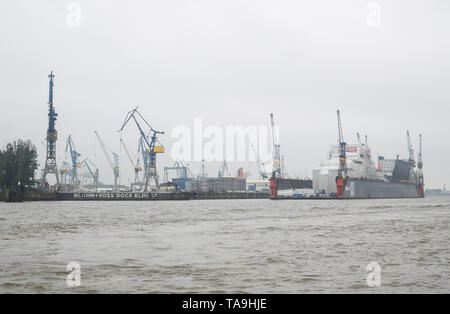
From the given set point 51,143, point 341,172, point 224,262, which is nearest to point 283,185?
point 341,172

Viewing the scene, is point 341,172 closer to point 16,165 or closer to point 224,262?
point 16,165

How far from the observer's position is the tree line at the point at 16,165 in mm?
96312

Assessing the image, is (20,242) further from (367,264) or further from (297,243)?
(367,264)

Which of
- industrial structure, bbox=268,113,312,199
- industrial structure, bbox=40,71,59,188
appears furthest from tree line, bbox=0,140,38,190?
industrial structure, bbox=268,113,312,199

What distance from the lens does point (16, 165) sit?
97688 mm

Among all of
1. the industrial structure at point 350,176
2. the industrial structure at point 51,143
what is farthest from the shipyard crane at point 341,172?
the industrial structure at point 51,143

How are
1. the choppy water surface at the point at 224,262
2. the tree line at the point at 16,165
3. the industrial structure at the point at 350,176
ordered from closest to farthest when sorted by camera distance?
the choppy water surface at the point at 224,262
the tree line at the point at 16,165
the industrial structure at the point at 350,176

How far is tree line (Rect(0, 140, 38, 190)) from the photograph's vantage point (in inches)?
3792

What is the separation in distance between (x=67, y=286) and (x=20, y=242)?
1132 centimetres

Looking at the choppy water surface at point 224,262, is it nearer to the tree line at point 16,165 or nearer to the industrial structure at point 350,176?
the tree line at point 16,165

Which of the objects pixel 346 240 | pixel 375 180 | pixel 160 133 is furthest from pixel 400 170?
pixel 346 240

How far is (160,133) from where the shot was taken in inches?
5404

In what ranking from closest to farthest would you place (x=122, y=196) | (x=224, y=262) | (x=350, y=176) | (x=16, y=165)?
1. (x=224, y=262)
2. (x=16, y=165)
3. (x=122, y=196)
4. (x=350, y=176)
